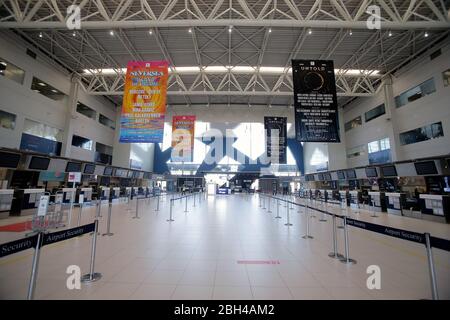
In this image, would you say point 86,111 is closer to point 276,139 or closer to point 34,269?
point 276,139

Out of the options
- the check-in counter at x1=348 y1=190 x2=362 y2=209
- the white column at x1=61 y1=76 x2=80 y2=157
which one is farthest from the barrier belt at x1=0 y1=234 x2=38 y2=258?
the white column at x1=61 y1=76 x2=80 y2=157

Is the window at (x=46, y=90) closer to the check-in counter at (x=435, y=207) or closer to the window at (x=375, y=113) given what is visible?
the check-in counter at (x=435, y=207)

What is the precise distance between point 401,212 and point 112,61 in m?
20.1

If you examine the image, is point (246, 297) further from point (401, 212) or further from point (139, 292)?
point (401, 212)

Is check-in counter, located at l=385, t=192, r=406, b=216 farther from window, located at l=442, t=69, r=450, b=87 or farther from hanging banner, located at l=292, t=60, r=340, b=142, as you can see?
window, located at l=442, t=69, r=450, b=87

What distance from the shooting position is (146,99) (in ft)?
26.5

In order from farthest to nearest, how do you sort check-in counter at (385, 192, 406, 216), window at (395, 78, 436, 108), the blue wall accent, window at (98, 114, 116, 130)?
the blue wall accent < window at (98, 114, 116, 130) < window at (395, 78, 436, 108) < check-in counter at (385, 192, 406, 216)

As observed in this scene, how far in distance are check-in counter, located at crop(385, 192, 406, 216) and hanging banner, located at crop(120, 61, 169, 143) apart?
12182 millimetres

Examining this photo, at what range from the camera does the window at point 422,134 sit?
1141 cm

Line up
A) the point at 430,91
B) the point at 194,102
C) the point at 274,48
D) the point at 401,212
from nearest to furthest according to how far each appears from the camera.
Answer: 1. the point at 401,212
2. the point at 430,91
3. the point at 274,48
4. the point at 194,102

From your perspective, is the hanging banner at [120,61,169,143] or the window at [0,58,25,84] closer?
the hanging banner at [120,61,169,143]

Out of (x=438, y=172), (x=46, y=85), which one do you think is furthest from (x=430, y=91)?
(x=46, y=85)

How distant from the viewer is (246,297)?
245cm

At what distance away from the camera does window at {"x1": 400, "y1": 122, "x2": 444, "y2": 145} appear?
11414 mm
